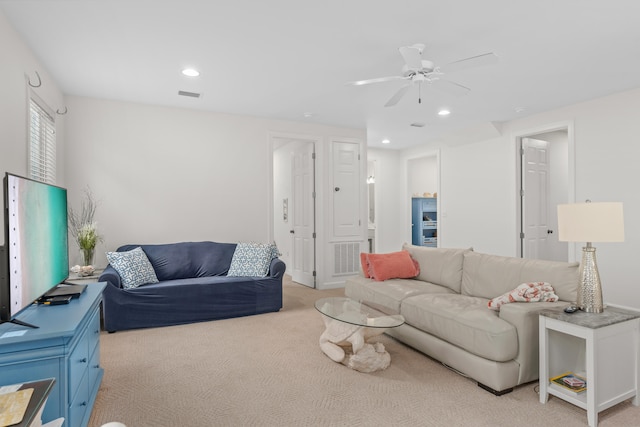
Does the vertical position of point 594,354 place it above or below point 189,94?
below

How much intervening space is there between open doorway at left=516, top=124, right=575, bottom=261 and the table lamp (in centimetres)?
338

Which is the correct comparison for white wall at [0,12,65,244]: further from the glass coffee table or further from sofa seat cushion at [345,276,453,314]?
sofa seat cushion at [345,276,453,314]

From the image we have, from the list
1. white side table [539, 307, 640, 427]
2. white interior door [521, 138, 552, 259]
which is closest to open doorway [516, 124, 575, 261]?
white interior door [521, 138, 552, 259]

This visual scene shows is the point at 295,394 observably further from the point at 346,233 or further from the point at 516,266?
the point at 346,233

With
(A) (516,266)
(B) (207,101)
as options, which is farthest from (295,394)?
(B) (207,101)

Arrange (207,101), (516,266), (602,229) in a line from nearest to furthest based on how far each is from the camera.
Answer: (602,229) < (516,266) < (207,101)

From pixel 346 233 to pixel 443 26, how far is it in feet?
11.9

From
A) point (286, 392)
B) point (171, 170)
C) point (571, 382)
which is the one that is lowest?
point (286, 392)

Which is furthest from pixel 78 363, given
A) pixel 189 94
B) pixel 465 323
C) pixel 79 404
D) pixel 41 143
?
pixel 189 94

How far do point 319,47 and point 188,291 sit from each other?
2.77m

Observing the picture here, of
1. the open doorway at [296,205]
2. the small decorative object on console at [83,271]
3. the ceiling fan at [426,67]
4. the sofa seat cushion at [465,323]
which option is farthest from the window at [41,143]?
the sofa seat cushion at [465,323]

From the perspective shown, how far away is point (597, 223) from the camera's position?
2.25 meters

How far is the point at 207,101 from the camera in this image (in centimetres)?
455

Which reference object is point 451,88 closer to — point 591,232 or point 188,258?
point 591,232
